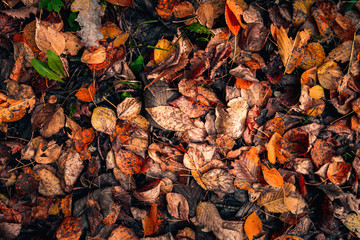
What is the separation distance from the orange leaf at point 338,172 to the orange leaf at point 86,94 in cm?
149

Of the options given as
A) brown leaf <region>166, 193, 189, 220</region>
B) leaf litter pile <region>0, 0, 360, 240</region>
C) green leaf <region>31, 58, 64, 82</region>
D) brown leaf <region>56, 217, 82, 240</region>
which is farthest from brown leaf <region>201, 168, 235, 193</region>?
green leaf <region>31, 58, 64, 82</region>

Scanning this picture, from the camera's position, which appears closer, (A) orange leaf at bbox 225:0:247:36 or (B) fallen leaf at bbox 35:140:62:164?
(A) orange leaf at bbox 225:0:247:36

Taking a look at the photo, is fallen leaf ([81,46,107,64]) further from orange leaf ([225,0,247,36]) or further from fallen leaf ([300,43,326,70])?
fallen leaf ([300,43,326,70])

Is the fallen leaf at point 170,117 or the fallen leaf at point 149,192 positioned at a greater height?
the fallen leaf at point 170,117

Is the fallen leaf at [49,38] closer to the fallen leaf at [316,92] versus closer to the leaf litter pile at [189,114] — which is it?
the leaf litter pile at [189,114]

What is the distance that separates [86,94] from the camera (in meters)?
1.38

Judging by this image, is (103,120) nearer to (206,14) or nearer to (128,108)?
(128,108)

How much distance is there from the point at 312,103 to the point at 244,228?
0.86 meters

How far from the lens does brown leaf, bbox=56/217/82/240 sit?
1.42 metres

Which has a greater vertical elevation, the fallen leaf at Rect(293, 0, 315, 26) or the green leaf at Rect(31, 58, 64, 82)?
the fallen leaf at Rect(293, 0, 315, 26)

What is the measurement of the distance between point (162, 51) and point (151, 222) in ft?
3.40

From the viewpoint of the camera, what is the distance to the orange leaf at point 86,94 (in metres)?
1.37

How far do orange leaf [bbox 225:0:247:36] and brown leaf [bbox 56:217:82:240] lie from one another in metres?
1.50

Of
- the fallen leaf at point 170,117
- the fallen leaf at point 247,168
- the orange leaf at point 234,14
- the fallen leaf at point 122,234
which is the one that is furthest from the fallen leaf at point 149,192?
the orange leaf at point 234,14
